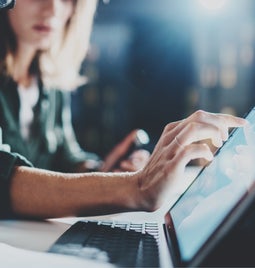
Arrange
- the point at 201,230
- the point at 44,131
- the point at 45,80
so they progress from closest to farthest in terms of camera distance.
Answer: the point at 201,230, the point at 44,131, the point at 45,80

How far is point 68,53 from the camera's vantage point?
2.14 meters

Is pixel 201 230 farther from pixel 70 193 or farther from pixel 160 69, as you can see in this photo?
pixel 160 69

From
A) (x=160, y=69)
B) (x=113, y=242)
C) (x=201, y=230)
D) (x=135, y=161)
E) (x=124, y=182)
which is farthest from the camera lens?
(x=160, y=69)

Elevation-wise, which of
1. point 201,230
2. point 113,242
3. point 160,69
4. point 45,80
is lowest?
point 160,69

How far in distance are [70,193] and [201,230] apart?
0.37 meters

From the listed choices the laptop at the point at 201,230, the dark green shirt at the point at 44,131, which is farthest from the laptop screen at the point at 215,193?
the dark green shirt at the point at 44,131

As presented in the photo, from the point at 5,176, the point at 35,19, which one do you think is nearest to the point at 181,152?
the point at 5,176

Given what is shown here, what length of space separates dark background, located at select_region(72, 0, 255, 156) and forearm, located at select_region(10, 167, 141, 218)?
165 inches

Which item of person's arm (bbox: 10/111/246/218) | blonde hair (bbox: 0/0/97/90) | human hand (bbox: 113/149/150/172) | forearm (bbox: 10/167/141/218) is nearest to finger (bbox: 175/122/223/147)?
person's arm (bbox: 10/111/246/218)

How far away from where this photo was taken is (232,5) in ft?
17.1

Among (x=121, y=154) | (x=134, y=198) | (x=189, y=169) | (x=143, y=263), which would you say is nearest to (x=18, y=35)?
(x=121, y=154)

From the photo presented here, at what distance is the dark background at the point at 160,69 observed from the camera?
5285 millimetres

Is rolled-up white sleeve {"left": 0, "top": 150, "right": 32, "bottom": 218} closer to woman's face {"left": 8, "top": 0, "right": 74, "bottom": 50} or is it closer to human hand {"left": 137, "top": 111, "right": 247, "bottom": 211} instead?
human hand {"left": 137, "top": 111, "right": 247, "bottom": 211}

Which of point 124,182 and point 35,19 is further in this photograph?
point 35,19
